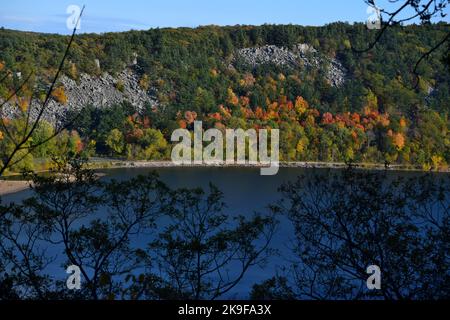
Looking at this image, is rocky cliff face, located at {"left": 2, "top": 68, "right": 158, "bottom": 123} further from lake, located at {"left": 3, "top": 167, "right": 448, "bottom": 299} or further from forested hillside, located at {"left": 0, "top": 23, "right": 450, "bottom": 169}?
lake, located at {"left": 3, "top": 167, "right": 448, "bottom": 299}

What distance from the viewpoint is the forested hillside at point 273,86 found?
36156mm

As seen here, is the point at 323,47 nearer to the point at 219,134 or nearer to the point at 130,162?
the point at 219,134

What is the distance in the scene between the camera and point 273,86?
45.4 metres

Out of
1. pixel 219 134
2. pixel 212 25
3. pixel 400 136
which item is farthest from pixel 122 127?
pixel 212 25

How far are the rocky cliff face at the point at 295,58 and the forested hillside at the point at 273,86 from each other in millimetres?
80

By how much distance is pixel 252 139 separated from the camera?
3559cm

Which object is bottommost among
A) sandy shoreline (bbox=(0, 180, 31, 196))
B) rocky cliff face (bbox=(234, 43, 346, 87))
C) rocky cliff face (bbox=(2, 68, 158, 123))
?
sandy shoreline (bbox=(0, 180, 31, 196))

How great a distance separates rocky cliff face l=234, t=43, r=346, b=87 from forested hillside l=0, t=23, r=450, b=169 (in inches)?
3.1

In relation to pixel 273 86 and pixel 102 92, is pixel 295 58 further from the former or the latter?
pixel 102 92

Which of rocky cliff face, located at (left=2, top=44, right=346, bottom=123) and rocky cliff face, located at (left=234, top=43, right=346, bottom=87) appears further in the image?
rocky cliff face, located at (left=234, top=43, right=346, bottom=87)

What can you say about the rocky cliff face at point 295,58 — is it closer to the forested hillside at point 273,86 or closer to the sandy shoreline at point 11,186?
the forested hillside at point 273,86

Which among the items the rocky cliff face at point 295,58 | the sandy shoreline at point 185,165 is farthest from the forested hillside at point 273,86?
the sandy shoreline at point 185,165

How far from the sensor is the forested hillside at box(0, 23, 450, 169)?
3616 cm

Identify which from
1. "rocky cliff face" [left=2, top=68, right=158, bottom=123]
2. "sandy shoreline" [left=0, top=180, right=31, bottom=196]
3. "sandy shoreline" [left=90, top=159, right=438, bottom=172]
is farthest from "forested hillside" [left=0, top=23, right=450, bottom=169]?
"sandy shoreline" [left=0, top=180, right=31, bottom=196]
